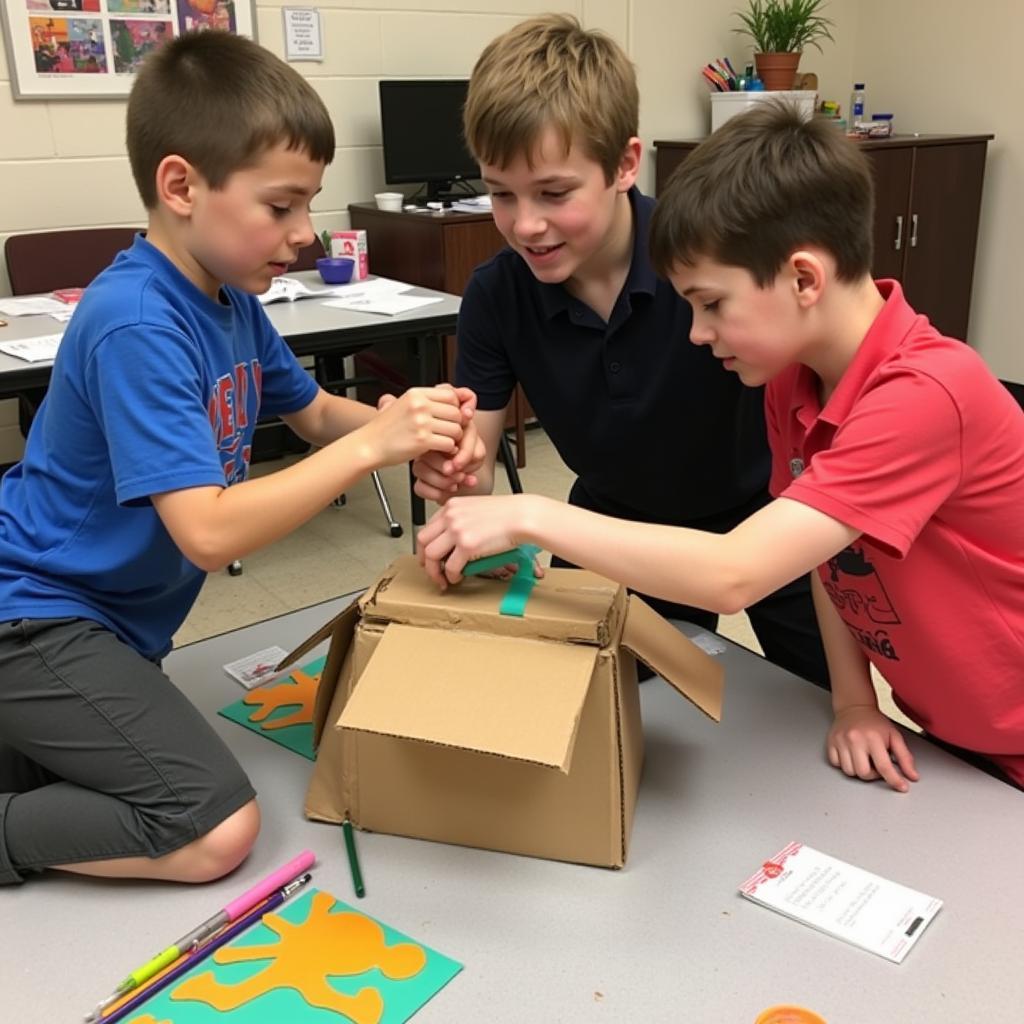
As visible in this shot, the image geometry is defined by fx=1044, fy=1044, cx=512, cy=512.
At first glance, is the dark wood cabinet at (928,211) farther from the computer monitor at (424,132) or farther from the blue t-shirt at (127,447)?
the blue t-shirt at (127,447)

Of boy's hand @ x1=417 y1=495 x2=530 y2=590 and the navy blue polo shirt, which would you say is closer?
boy's hand @ x1=417 y1=495 x2=530 y2=590

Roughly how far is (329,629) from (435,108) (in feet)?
10.3

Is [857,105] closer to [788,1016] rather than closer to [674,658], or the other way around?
[674,658]

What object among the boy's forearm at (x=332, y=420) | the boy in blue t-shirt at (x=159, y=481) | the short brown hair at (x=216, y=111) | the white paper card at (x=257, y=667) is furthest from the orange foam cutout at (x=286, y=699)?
the short brown hair at (x=216, y=111)

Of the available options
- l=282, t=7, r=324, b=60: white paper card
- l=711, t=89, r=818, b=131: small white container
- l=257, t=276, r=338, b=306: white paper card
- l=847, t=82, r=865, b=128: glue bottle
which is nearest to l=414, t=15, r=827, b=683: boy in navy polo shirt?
l=257, t=276, r=338, b=306: white paper card

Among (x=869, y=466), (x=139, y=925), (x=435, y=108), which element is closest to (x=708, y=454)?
(x=869, y=466)

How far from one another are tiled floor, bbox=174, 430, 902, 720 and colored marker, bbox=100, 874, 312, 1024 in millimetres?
1644

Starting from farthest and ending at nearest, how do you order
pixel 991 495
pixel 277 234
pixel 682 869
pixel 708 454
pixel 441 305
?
pixel 441 305
pixel 708 454
pixel 277 234
pixel 991 495
pixel 682 869

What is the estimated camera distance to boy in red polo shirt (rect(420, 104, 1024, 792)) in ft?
3.20

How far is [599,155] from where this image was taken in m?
1.32

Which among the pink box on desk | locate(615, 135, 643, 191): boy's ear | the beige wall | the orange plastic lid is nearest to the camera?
the orange plastic lid

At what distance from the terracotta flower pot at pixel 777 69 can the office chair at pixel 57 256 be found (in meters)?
2.63

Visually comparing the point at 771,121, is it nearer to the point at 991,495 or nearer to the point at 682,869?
the point at 991,495

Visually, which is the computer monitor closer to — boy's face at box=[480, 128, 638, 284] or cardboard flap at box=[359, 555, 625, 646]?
boy's face at box=[480, 128, 638, 284]
